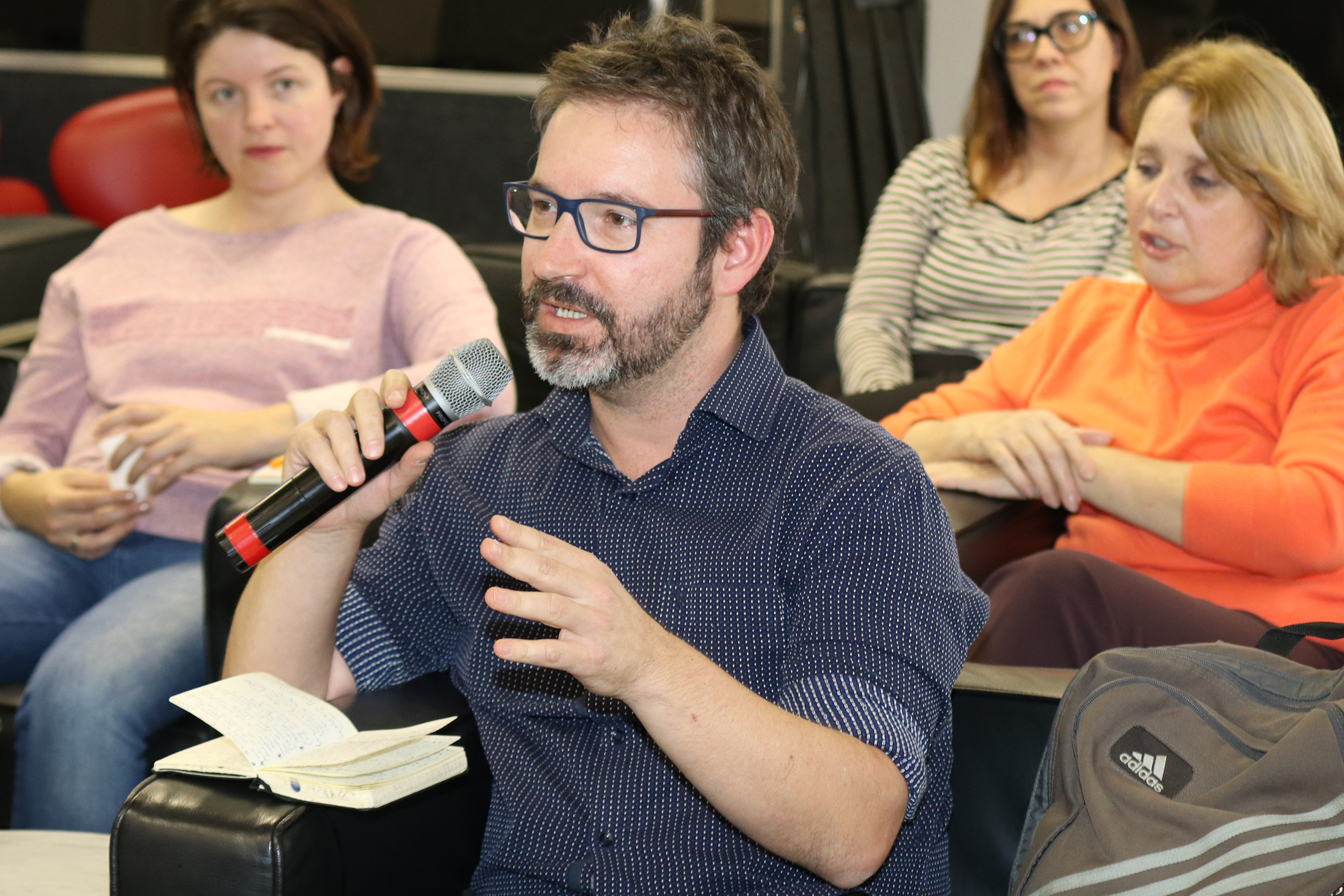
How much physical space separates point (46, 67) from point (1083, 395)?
307 centimetres

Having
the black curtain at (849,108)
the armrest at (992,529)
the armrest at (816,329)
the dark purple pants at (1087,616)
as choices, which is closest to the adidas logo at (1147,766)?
the dark purple pants at (1087,616)

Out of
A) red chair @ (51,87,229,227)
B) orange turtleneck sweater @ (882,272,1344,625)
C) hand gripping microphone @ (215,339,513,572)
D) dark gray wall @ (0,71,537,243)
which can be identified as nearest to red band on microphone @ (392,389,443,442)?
hand gripping microphone @ (215,339,513,572)

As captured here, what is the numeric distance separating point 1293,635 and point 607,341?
689 mm

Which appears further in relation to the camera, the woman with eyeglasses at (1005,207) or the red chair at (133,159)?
the red chair at (133,159)

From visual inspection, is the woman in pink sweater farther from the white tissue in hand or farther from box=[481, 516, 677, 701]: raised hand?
box=[481, 516, 677, 701]: raised hand

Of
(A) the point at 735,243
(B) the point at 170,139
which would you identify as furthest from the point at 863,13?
(A) the point at 735,243

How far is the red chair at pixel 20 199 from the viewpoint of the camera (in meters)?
3.25

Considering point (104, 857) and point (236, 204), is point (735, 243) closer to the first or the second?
point (104, 857)

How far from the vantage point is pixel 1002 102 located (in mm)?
2400

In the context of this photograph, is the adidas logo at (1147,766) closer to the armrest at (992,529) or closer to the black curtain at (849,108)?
the armrest at (992,529)

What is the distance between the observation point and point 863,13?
11.2 ft

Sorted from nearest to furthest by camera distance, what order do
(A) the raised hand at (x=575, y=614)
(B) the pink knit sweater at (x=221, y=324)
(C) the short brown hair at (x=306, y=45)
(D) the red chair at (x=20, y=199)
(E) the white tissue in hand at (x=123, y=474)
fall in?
(A) the raised hand at (x=575, y=614) < (E) the white tissue in hand at (x=123, y=474) < (B) the pink knit sweater at (x=221, y=324) < (C) the short brown hair at (x=306, y=45) < (D) the red chair at (x=20, y=199)

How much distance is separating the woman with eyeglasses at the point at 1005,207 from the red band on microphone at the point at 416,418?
1216mm

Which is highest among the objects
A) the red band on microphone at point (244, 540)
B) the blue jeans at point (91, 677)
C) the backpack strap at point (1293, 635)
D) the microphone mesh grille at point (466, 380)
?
the microphone mesh grille at point (466, 380)
